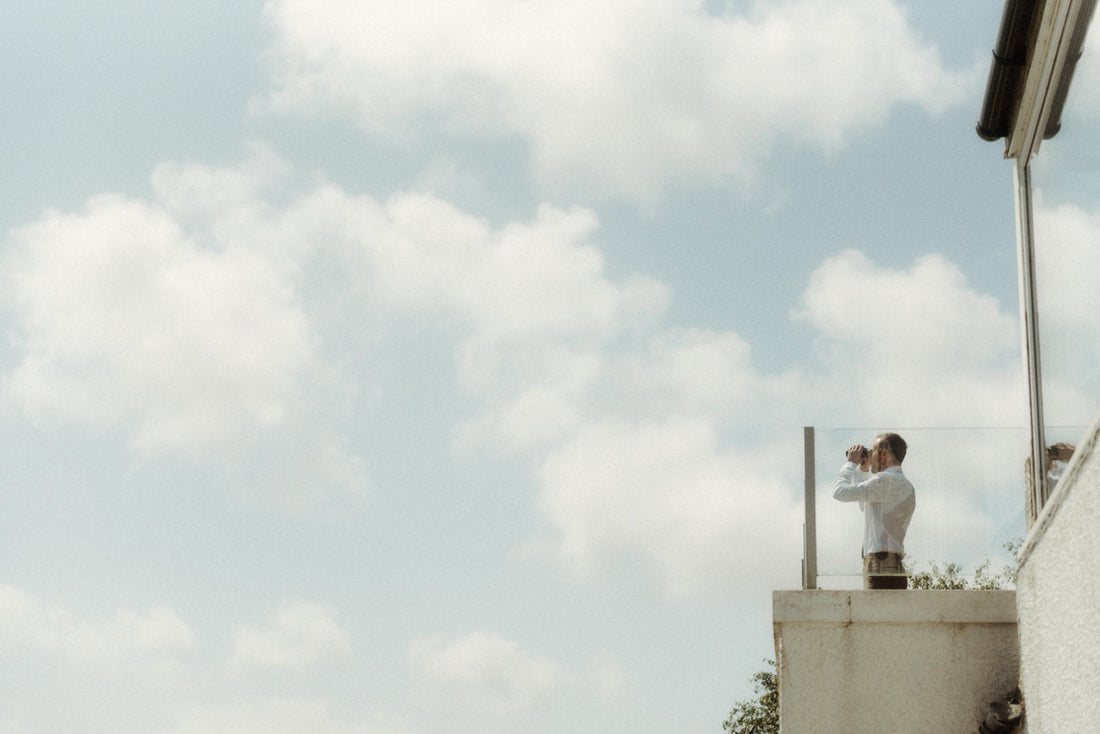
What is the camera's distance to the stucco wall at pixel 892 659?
6.83 meters

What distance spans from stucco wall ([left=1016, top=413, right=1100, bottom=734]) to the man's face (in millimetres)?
1449

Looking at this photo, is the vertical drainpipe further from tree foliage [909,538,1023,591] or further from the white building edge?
tree foliage [909,538,1023,591]

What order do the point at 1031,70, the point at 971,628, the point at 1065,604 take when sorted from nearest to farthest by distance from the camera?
the point at 1065,604
the point at 1031,70
the point at 971,628

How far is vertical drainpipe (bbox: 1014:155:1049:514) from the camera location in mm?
6340

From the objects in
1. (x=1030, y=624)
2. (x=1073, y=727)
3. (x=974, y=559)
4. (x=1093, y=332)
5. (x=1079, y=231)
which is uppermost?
(x=1079, y=231)

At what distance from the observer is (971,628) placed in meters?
6.90

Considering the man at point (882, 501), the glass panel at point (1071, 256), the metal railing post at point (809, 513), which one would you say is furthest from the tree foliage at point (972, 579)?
the glass panel at point (1071, 256)

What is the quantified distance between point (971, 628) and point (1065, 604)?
6.00ft

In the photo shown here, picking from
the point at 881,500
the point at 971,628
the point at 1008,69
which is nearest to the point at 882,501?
the point at 881,500

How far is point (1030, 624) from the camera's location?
6031 mm

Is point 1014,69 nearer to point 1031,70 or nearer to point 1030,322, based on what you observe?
point 1031,70

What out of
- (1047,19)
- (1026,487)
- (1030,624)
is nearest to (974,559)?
(1026,487)

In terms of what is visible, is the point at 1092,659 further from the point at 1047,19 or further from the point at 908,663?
the point at 1047,19

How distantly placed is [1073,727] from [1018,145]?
11.0ft
